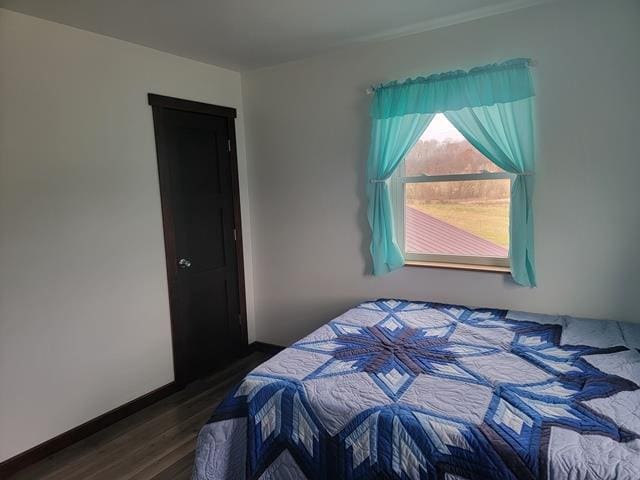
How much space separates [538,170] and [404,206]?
0.89 metres

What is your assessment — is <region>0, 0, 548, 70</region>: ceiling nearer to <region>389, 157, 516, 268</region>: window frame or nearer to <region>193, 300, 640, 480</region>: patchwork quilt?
<region>389, 157, 516, 268</region>: window frame

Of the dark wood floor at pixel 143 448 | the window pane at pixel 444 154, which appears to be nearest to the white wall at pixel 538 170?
the window pane at pixel 444 154

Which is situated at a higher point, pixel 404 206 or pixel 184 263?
pixel 404 206

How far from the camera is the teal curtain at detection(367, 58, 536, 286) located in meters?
2.34

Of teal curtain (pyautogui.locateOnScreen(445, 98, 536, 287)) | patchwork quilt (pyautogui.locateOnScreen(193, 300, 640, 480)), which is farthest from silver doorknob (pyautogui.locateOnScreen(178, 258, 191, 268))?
teal curtain (pyautogui.locateOnScreen(445, 98, 536, 287))

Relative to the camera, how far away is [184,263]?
3029 millimetres

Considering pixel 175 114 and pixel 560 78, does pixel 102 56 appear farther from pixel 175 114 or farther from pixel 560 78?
pixel 560 78

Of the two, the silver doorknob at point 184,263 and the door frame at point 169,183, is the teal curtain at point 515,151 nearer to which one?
the door frame at point 169,183

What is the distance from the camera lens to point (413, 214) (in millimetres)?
2895

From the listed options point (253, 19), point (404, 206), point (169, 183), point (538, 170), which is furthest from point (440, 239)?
point (169, 183)

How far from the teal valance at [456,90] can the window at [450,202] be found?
0.18 meters

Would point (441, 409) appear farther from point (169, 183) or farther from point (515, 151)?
point (169, 183)

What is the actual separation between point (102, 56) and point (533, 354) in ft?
9.75

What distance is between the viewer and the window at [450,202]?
2.60m
